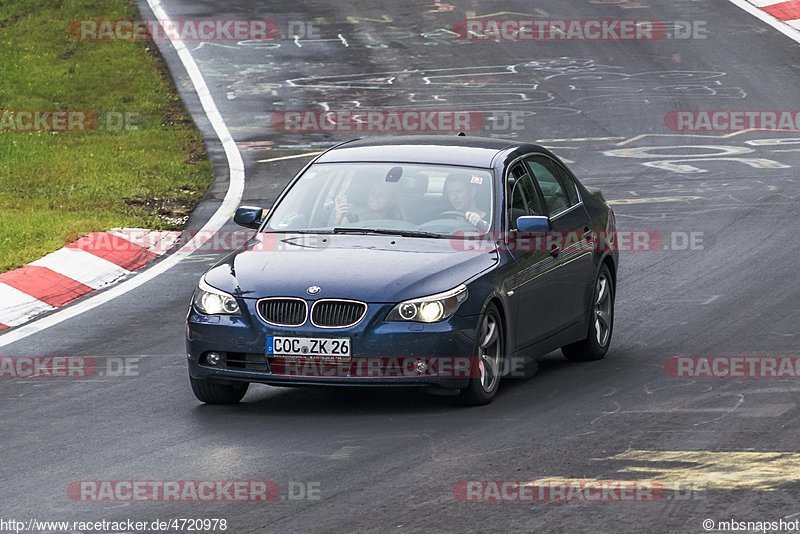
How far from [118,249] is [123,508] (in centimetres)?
871

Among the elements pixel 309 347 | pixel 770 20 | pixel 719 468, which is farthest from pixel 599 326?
pixel 770 20

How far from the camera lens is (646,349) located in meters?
12.3

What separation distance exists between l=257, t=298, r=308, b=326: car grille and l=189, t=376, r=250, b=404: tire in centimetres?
70

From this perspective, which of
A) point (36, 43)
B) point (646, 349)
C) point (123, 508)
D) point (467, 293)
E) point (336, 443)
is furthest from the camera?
point (36, 43)

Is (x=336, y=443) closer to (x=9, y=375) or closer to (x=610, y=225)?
(x=9, y=375)

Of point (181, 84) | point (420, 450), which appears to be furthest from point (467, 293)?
point (181, 84)

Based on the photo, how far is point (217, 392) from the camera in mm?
10453

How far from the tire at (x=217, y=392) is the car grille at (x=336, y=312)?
0.93 m

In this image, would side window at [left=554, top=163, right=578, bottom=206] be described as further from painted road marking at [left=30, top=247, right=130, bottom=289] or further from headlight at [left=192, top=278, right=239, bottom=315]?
painted road marking at [left=30, top=247, right=130, bottom=289]

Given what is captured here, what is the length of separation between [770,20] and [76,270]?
2138 centimetres

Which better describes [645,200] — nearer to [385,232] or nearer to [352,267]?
[385,232]

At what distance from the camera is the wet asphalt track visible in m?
7.86

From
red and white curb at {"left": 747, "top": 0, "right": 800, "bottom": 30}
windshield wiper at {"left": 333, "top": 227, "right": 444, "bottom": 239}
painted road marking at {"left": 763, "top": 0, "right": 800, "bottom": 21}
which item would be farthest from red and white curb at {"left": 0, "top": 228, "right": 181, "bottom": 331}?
painted road marking at {"left": 763, "top": 0, "right": 800, "bottom": 21}

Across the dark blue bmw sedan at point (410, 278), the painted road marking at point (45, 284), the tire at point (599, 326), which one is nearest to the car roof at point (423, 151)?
the dark blue bmw sedan at point (410, 278)
